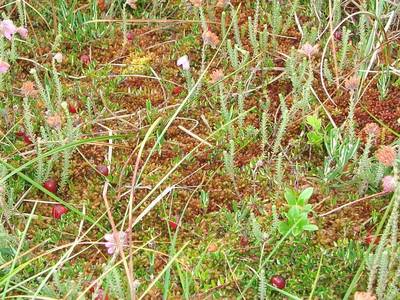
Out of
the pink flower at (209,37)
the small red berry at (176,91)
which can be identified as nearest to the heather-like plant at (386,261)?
the pink flower at (209,37)

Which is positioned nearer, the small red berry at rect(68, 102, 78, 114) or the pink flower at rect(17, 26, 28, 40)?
the small red berry at rect(68, 102, 78, 114)

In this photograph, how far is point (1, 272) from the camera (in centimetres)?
269

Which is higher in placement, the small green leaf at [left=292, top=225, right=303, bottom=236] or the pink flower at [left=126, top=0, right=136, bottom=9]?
the pink flower at [left=126, top=0, right=136, bottom=9]

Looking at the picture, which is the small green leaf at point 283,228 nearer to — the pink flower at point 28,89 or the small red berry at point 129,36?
the pink flower at point 28,89

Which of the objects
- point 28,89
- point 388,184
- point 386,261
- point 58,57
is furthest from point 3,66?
point 386,261

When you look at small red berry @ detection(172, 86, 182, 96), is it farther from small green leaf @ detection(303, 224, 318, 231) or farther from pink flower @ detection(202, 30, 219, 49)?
small green leaf @ detection(303, 224, 318, 231)

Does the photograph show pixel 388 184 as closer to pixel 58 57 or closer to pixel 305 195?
pixel 305 195

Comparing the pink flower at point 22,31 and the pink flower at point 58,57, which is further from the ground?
the pink flower at point 22,31

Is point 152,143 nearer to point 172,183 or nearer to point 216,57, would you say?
point 172,183

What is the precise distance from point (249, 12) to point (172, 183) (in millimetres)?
1378

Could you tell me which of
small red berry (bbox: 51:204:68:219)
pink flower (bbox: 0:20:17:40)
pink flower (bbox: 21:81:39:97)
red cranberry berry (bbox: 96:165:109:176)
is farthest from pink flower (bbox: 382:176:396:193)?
pink flower (bbox: 0:20:17:40)

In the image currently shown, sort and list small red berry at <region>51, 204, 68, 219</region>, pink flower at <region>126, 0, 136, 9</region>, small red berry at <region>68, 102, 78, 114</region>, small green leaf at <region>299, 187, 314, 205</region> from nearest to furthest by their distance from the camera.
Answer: small green leaf at <region>299, 187, 314, 205</region> → small red berry at <region>51, 204, 68, 219</region> → small red berry at <region>68, 102, 78, 114</region> → pink flower at <region>126, 0, 136, 9</region>

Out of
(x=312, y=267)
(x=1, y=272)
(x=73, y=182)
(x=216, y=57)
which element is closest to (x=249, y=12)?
(x=216, y=57)

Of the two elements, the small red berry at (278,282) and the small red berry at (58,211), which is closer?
the small red berry at (278,282)
